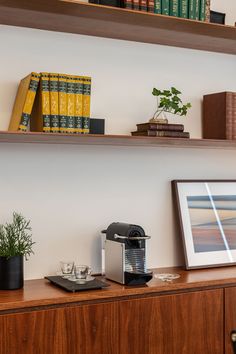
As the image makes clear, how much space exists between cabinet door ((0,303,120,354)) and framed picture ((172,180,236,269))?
759 mm

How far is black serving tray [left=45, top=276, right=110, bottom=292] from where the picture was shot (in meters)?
2.47

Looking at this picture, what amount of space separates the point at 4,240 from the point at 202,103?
1.48 m

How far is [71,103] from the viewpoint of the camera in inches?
103

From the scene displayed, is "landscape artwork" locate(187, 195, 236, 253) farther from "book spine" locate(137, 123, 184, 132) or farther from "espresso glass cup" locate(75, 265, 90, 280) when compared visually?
"espresso glass cup" locate(75, 265, 90, 280)

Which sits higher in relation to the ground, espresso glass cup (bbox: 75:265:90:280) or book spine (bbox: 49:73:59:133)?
book spine (bbox: 49:73:59:133)

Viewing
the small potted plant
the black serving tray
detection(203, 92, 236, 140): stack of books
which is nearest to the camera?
the black serving tray

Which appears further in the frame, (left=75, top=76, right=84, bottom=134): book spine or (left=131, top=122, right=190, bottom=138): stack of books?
(left=131, top=122, right=190, bottom=138): stack of books

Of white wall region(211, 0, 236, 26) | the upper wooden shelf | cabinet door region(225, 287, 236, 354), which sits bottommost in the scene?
cabinet door region(225, 287, 236, 354)

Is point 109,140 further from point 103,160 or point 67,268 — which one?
point 67,268

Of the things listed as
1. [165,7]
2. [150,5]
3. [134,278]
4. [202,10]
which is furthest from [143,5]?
[134,278]

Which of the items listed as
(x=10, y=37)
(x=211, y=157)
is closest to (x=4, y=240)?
(x=10, y=37)

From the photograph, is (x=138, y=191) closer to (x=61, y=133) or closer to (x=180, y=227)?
(x=180, y=227)

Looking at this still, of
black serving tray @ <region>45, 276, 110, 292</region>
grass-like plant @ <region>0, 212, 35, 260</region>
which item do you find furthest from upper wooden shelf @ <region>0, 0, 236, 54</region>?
black serving tray @ <region>45, 276, 110, 292</region>

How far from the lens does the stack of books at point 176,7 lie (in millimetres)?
2654
